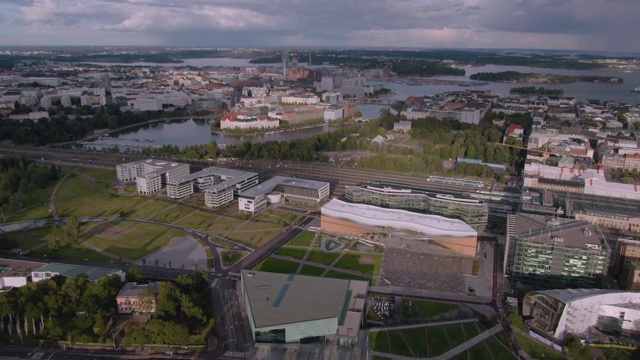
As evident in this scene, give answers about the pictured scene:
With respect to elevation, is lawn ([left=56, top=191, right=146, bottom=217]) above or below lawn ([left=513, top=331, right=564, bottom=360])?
above

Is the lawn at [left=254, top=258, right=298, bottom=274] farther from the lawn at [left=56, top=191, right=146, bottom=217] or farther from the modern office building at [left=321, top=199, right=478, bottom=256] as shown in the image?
the lawn at [left=56, top=191, right=146, bottom=217]

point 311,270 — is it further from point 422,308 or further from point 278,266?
point 422,308

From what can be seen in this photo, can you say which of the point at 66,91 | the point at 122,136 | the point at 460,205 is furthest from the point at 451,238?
the point at 66,91

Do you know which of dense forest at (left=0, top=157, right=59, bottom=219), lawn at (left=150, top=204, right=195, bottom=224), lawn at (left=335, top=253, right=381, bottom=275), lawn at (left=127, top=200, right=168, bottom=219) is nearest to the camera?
lawn at (left=335, top=253, right=381, bottom=275)

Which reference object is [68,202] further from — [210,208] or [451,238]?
[451,238]

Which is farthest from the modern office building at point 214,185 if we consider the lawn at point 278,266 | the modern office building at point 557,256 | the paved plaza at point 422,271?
the modern office building at point 557,256

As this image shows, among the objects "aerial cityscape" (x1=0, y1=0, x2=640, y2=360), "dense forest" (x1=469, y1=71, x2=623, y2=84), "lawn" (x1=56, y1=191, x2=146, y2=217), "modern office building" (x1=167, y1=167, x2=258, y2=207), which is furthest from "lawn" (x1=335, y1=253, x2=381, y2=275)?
"dense forest" (x1=469, y1=71, x2=623, y2=84)

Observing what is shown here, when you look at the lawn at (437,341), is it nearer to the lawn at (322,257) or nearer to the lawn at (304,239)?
the lawn at (322,257)
